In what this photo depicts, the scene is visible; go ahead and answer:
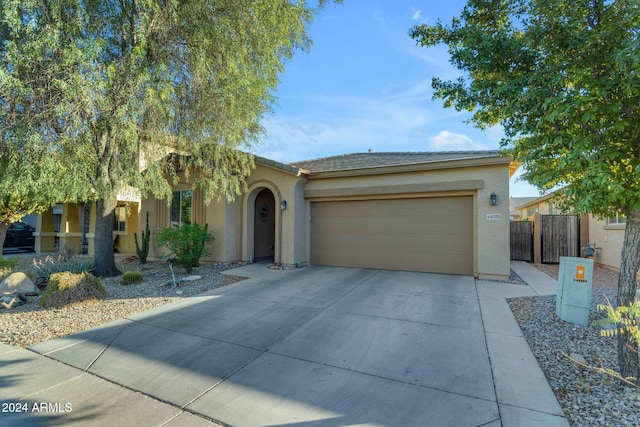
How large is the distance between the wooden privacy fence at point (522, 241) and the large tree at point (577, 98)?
31.7ft

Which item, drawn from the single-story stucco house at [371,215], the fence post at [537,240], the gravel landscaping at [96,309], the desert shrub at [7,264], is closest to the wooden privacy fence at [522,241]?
the fence post at [537,240]

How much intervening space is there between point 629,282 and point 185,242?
32.7 ft

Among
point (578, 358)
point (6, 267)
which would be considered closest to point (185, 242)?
point (6, 267)

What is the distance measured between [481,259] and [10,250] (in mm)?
22275

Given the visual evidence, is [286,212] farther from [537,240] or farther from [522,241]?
[537,240]

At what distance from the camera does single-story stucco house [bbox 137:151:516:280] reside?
876 centimetres

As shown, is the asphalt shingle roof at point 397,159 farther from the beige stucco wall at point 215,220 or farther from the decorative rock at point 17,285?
the decorative rock at point 17,285

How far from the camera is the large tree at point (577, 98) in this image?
321 cm

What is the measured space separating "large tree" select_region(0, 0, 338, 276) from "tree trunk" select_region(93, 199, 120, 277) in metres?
0.03

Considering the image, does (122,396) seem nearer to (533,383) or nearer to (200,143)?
(533,383)

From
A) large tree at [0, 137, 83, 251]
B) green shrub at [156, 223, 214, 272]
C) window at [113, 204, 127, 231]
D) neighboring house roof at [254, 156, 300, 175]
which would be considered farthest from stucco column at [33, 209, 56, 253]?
neighboring house roof at [254, 156, 300, 175]

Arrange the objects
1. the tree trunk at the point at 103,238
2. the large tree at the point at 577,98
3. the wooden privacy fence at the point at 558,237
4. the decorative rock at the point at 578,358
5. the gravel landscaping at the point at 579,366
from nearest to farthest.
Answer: the gravel landscaping at the point at 579,366 → the large tree at the point at 577,98 → the decorative rock at the point at 578,358 → the tree trunk at the point at 103,238 → the wooden privacy fence at the point at 558,237

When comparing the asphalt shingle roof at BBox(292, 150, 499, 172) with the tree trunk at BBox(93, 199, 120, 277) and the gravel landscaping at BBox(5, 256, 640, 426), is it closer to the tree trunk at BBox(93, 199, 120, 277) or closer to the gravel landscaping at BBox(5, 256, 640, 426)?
the gravel landscaping at BBox(5, 256, 640, 426)

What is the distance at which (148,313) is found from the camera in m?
5.96
